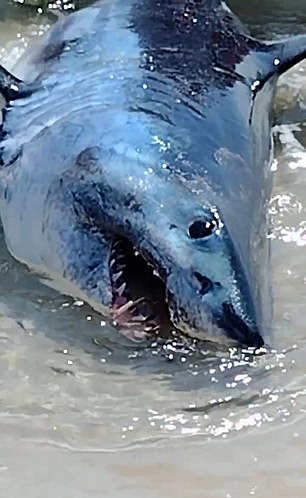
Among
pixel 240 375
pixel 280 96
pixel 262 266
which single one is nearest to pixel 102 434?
pixel 240 375

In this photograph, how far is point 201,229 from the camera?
89.6 inches

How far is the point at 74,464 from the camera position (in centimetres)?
212

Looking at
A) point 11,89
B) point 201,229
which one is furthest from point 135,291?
point 11,89

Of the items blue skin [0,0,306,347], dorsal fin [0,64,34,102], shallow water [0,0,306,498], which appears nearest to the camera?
shallow water [0,0,306,498]

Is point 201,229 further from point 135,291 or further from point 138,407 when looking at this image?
point 138,407

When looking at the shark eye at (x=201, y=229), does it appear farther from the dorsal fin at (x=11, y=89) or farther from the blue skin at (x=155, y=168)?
the dorsal fin at (x=11, y=89)

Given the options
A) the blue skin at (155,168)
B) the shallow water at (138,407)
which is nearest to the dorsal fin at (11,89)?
the blue skin at (155,168)

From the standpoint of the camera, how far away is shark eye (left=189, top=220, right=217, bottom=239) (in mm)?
2268

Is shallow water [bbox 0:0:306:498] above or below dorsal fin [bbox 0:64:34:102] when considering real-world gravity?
below

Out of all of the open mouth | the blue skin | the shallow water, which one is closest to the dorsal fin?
the blue skin

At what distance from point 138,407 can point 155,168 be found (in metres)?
0.44

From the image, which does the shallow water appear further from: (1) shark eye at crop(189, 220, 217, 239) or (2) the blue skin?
(1) shark eye at crop(189, 220, 217, 239)

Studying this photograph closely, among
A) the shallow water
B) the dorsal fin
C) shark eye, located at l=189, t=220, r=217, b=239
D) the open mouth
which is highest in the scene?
the dorsal fin

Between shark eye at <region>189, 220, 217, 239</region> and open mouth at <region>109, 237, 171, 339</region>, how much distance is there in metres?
0.11
